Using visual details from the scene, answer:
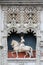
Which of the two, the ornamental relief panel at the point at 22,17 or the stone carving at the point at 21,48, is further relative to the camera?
the ornamental relief panel at the point at 22,17

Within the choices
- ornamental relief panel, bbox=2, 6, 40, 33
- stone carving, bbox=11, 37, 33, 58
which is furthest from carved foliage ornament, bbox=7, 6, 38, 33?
stone carving, bbox=11, 37, 33, 58

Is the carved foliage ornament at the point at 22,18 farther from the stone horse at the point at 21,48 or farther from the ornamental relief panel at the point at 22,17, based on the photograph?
the stone horse at the point at 21,48

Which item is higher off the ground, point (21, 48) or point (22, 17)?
point (22, 17)

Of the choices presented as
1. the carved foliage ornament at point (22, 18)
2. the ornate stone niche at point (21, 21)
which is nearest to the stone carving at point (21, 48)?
the ornate stone niche at point (21, 21)

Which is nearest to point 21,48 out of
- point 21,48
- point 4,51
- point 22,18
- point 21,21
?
point 21,48

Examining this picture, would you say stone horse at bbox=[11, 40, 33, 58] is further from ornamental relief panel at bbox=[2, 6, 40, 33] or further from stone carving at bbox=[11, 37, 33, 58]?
ornamental relief panel at bbox=[2, 6, 40, 33]

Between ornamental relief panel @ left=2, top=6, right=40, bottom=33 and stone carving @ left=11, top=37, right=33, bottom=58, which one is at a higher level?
ornamental relief panel @ left=2, top=6, right=40, bottom=33

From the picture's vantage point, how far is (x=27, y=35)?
16.3 m

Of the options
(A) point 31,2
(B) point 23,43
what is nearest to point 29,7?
(A) point 31,2

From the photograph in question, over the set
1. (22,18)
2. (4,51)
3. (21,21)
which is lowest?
(4,51)

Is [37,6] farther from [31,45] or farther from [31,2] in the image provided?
[31,45]

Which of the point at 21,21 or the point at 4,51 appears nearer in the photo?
the point at 4,51

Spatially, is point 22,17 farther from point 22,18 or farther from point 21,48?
point 21,48

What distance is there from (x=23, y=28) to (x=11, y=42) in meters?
0.63
